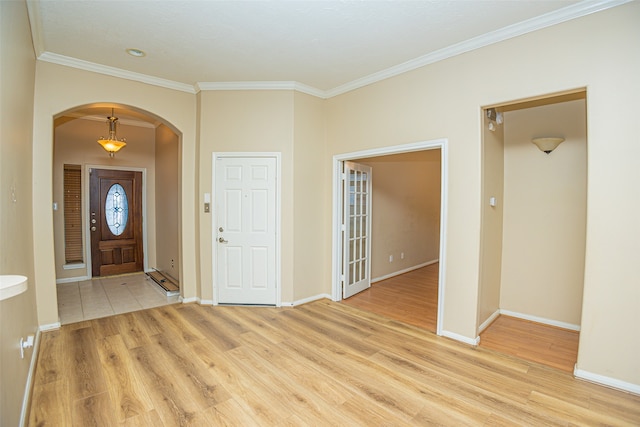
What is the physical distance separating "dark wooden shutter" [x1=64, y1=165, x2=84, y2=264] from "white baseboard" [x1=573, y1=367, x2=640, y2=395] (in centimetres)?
729

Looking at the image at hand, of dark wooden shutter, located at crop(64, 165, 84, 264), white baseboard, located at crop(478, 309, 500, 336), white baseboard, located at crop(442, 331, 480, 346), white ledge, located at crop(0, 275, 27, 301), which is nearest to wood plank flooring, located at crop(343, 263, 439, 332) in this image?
white baseboard, located at crop(442, 331, 480, 346)

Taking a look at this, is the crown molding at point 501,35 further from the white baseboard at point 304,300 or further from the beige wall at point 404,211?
the white baseboard at point 304,300

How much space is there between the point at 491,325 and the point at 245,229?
3.38 metres

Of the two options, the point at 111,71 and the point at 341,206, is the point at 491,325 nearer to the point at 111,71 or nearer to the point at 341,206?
the point at 341,206

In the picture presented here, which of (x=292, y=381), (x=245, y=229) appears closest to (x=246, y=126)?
(x=245, y=229)

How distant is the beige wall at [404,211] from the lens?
560 centimetres

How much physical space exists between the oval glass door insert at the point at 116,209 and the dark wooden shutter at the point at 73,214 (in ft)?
1.45

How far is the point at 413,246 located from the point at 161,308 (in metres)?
4.81

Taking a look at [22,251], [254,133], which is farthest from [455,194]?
[22,251]

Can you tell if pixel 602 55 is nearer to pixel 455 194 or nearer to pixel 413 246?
pixel 455 194

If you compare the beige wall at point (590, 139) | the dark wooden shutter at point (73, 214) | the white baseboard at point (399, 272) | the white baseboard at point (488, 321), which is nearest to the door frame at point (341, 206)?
the beige wall at point (590, 139)

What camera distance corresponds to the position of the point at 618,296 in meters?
2.39

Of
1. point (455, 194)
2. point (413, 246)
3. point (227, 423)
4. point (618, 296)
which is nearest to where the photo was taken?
point (227, 423)

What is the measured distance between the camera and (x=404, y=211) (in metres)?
6.27
